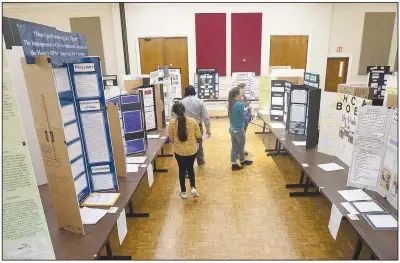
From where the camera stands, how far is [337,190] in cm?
301

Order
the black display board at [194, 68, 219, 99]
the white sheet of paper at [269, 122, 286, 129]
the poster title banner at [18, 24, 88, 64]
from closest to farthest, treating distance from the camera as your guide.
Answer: the poster title banner at [18, 24, 88, 64]
the white sheet of paper at [269, 122, 286, 129]
the black display board at [194, 68, 219, 99]

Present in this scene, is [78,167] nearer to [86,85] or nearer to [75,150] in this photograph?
[75,150]

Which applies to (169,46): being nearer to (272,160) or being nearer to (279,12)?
(279,12)

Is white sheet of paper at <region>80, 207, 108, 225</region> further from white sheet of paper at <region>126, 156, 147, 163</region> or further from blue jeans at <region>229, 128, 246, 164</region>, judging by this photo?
blue jeans at <region>229, 128, 246, 164</region>

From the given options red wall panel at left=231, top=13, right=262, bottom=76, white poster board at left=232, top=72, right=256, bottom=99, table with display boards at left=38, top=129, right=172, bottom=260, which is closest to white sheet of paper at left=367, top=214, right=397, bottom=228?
table with display boards at left=38, top=129, right=172, bottom=260

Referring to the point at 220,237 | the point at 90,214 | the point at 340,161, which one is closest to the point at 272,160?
the point at 340,161

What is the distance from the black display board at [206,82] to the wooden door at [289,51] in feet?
7.81

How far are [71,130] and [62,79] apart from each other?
491 millimetres

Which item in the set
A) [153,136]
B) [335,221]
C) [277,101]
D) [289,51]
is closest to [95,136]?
[153,136]

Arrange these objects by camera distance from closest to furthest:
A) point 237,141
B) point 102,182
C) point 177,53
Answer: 1. point 102,182
2. point 237,141
3. point 177,53

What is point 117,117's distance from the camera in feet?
10.9

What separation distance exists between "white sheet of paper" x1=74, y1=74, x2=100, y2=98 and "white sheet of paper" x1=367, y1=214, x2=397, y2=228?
285 centimetres

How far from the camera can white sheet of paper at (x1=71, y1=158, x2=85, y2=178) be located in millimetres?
2750

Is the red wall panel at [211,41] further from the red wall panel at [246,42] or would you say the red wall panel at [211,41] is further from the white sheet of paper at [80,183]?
the white sheet of paper at [80,183]
